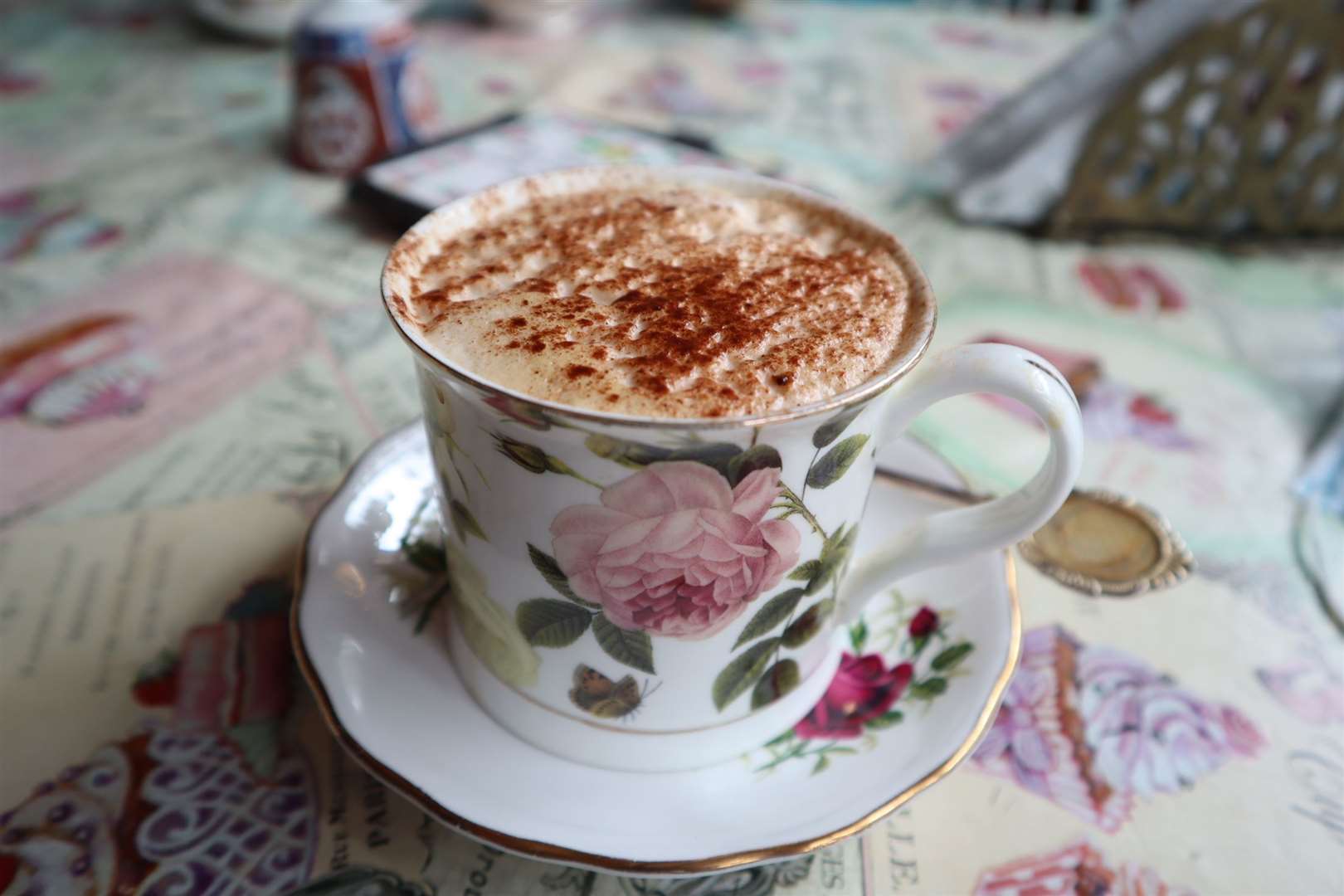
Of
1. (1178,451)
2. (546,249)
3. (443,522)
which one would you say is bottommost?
(1178,451)

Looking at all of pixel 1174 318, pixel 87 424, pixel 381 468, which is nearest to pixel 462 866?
pixel 381 468

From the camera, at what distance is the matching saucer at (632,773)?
1.36 ft

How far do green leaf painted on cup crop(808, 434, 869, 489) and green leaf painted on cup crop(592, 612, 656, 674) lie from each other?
0.11 metres

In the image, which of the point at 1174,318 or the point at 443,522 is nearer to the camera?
the point at 443,522

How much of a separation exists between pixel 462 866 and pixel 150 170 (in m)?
0.98

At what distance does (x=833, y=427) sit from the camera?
401mm

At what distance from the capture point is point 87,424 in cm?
72

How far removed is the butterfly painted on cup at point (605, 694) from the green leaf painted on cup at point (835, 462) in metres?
0.14

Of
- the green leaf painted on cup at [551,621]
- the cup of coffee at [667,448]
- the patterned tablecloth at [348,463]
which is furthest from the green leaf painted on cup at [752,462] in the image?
the patterned tablecloth at [348,463]

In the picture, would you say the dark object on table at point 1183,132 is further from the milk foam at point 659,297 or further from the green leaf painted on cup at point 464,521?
the green leaf painted on cup at point 464,521

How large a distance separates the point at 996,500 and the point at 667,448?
21 centimetres

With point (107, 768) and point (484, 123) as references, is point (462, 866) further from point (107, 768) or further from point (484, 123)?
point (484, 123)

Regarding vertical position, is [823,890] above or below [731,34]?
below

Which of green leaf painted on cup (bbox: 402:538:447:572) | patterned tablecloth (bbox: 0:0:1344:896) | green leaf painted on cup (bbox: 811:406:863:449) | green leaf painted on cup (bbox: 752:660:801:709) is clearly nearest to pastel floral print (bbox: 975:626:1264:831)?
patterned tablecloth (bbox: 0:0:1344:896)
